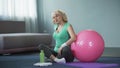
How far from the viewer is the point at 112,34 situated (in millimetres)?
Answer: 6668

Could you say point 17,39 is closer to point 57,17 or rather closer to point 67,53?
point 57,17

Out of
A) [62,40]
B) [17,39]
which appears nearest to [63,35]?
[62,40]

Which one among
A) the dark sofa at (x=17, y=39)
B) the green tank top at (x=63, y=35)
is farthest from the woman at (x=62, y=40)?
the dark sofa at (x=17, y=39)

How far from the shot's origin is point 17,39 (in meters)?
5.02

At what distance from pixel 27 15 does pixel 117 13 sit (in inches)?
96.7

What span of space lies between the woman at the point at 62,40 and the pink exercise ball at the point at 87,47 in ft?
0.28

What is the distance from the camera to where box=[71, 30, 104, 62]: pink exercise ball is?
11.0 ft

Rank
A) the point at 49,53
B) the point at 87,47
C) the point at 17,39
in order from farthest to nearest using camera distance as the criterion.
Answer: the point at 17,39 < the point at 49,53 < the point at 87,47

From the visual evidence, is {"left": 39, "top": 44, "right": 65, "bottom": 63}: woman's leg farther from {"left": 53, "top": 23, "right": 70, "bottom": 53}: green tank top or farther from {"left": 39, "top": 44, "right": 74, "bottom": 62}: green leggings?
{"left": 53, "top": 23, "right": 70, "bottom": 53}: green tank top

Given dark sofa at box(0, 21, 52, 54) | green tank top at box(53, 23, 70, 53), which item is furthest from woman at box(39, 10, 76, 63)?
dark sofa at box(0, 21, 52, 54)

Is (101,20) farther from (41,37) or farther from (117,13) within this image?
(41,37)

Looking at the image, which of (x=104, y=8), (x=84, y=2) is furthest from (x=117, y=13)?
(x=84, y=2)

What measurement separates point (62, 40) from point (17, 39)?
1711 millimetres

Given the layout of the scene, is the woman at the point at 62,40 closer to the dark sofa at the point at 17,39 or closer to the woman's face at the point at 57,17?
the woman's face at the point at 57,17
